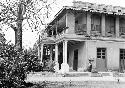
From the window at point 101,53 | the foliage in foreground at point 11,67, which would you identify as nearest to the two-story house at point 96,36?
the window at point 101,53

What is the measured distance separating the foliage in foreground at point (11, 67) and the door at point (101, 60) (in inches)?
559

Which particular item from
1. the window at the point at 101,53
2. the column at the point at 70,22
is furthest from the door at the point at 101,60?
the column at the point at 70,22

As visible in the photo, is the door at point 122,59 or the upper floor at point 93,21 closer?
the upper floor at point 93,21

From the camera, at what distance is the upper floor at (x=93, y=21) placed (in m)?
24.1

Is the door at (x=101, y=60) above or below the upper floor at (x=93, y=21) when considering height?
below

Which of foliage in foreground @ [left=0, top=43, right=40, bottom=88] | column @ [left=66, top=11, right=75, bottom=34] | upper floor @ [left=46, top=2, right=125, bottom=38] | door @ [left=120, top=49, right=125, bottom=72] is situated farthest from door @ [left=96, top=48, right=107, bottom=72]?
foliage in foreground @ [left=0, top=43, right=40, bottom=88]

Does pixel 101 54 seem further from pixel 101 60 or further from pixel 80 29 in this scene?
pixel 80 29

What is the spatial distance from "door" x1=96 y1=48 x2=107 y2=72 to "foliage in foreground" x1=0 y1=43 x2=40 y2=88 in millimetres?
14200

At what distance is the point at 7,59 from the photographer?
1075 centimetres

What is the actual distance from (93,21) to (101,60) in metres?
4.26

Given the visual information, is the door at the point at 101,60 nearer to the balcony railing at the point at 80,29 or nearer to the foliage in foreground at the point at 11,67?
the balcony railing at the point at 80,29

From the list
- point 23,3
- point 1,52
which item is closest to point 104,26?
point 23,3

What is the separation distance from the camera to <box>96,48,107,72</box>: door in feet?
80.7

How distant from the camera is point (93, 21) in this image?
25.3 metres
